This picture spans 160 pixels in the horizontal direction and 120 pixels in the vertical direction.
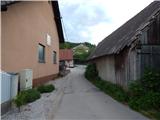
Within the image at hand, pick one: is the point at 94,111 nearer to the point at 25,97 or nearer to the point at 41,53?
the point at 25,97

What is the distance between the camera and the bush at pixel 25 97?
9.52 meters

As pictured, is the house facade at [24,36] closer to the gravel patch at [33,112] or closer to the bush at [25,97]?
the bush at [25,97]

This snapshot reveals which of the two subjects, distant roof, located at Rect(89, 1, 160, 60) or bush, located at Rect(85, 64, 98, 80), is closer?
distant roof, located at Rect(89, 1, 160, 60)

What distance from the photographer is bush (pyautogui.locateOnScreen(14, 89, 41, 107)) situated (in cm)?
952

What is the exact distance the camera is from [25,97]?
10.8 meters

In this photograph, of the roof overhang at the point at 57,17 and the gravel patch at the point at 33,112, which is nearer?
the gravel patch at the point at 33,112

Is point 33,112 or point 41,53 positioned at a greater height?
point 41,53

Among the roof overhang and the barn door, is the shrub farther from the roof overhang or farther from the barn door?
the roof overhang

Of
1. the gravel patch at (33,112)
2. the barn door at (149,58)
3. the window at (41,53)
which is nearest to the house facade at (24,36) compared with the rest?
the window at (41,53)

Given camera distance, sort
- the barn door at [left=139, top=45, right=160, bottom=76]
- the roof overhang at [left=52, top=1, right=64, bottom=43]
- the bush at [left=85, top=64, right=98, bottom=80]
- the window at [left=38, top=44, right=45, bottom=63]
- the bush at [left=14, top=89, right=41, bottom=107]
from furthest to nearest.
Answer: the bush at [left=85, top=64, right=98, bottom=80], the roof overhang at [left=52, top=1, right=64, bottom=43], the window at [left=38, top=44, right=45, bottom=63], the barn door at [left=139, top=45, right=160, bottom=76], the bush at [left=14, top=89, right=41, bottom=107]

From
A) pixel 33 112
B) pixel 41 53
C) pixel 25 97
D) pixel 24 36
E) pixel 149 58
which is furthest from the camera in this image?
pixel 41 53

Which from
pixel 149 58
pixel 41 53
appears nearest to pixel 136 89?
pixel 149 58

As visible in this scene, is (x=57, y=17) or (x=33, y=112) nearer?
(x=33, y=112)

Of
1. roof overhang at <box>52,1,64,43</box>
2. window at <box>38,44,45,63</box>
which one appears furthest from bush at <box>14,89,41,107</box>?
roof overhang at <box>52,1,64,43</box>
